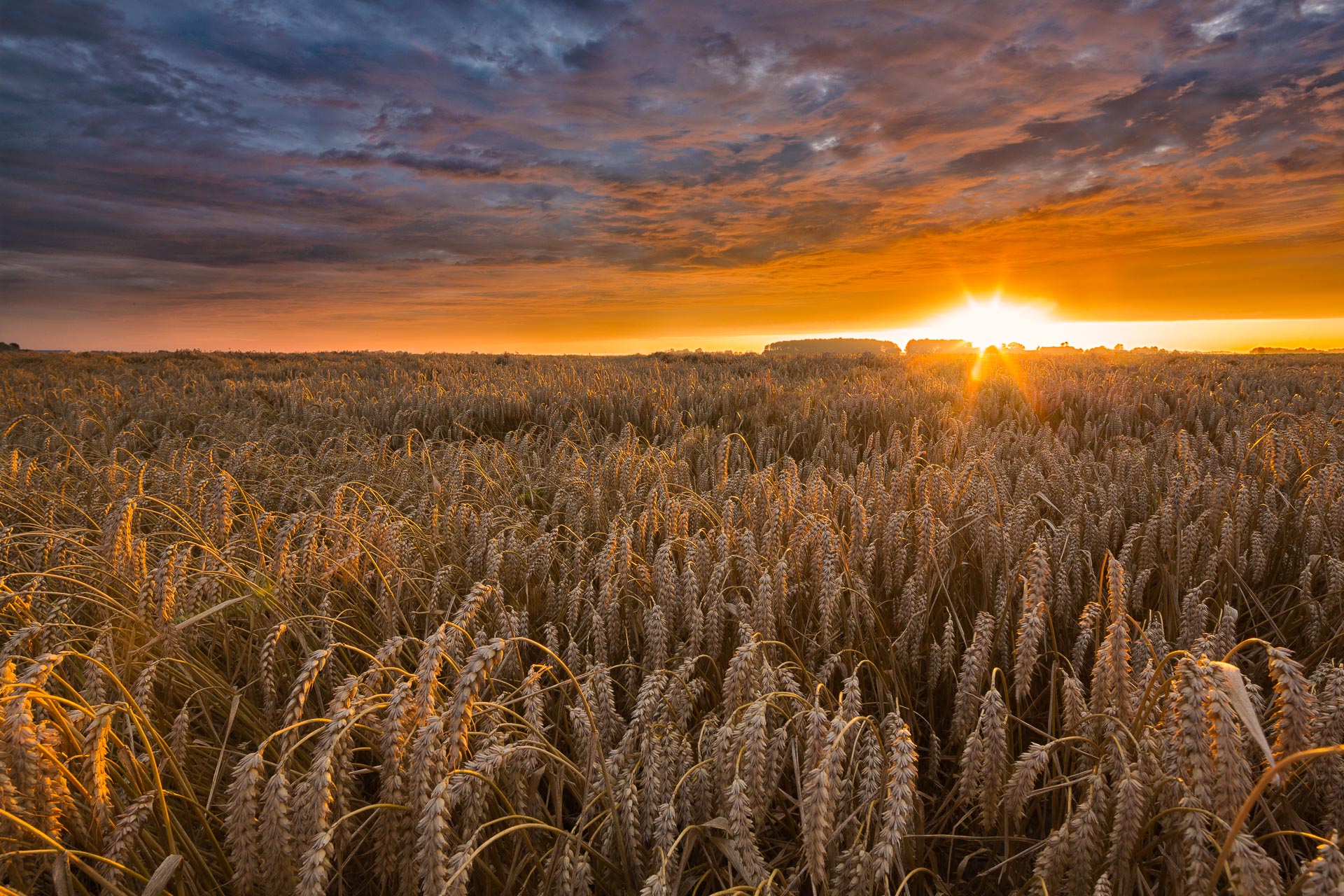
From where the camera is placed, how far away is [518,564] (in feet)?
9.64

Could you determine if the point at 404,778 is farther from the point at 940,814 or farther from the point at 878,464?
the point at 878,464

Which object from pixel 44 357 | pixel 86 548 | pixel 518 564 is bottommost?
pixel 518 564

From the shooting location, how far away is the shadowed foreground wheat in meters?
1.24

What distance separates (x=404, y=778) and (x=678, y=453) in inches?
150

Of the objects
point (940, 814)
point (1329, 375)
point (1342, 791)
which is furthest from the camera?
point (1329, 375)

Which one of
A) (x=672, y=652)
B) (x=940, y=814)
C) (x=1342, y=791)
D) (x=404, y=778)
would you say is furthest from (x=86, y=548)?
(x=1342, y=791)

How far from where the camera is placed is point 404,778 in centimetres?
148

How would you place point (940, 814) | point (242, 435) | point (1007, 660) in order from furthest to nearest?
point (242, 435)
point (1007, 660)
point (940, 814)

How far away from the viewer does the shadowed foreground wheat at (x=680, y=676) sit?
4.08ft

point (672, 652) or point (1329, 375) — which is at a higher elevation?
point (1329, 375)

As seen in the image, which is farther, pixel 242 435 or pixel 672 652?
pixel 242 435

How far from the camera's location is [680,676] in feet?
5.88

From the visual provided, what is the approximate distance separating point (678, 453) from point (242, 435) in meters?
3.96

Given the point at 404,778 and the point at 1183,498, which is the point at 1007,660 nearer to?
the point at 1183,498
